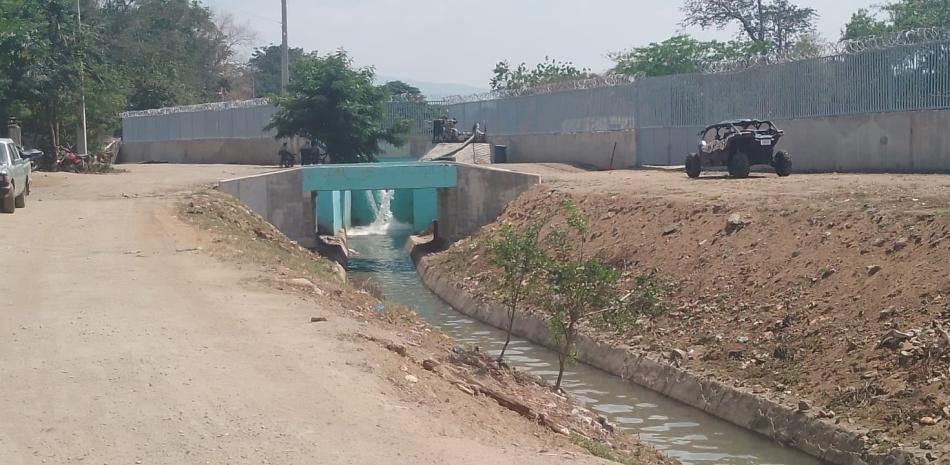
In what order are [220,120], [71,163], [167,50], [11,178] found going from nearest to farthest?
[11,178] < [71,163] < [220,120] < [167,50]

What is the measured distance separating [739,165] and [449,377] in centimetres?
1793

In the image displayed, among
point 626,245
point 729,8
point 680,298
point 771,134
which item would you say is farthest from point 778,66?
point 729,8

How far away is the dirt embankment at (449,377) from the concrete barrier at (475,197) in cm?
1366

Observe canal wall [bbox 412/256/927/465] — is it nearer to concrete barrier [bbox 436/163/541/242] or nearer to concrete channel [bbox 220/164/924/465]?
concrete channel [bbox 220/164/924/465]

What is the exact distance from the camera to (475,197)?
35938 mm

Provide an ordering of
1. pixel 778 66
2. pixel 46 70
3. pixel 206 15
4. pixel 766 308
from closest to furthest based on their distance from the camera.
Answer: pixel 766 308, pixel 778 66, pixel 46 70, pixel 206 15

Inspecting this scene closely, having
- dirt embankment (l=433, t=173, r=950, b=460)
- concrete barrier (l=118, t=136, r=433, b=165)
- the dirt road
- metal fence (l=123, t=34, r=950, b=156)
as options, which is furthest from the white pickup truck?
concrete barrier (l=118, t=136, r=433, b=165)

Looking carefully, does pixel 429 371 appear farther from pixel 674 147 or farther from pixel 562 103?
pixel 562 103

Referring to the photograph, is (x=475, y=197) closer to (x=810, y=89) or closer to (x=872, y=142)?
(x=810, y=89)

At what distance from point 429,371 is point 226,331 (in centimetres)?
222

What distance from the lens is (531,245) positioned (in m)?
16.2

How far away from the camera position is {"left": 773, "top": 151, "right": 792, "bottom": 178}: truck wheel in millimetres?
28328

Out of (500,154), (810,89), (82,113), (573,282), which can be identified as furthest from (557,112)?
(573,282)

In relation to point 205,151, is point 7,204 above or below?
below
